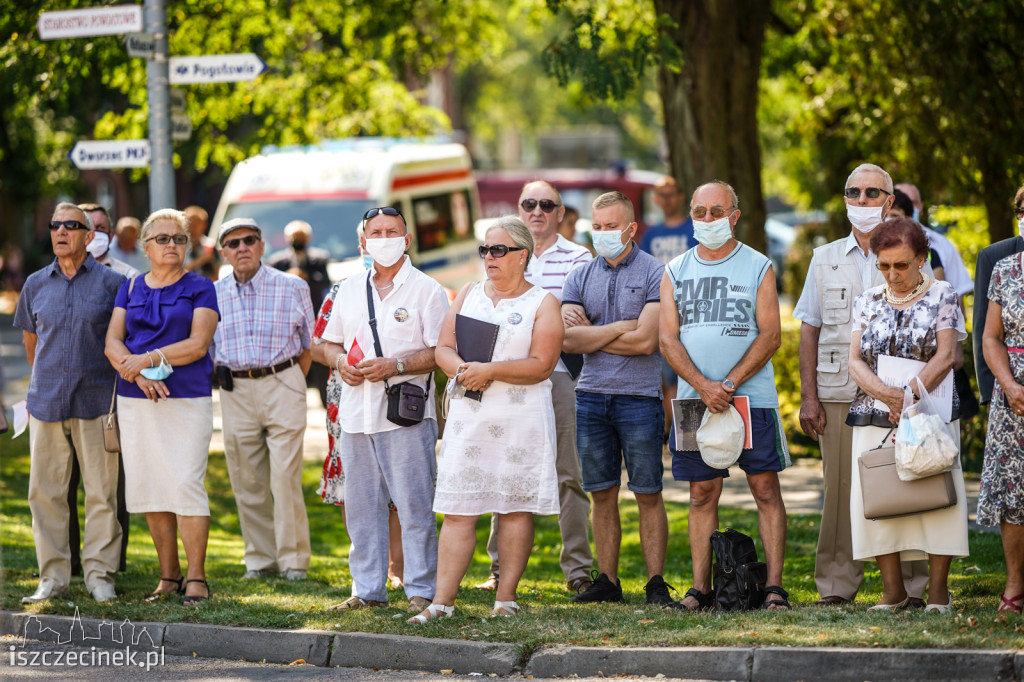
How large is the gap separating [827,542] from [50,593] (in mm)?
4352

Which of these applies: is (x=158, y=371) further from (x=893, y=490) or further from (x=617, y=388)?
(x=893, y=490)

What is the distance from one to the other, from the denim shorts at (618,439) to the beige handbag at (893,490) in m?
1.18

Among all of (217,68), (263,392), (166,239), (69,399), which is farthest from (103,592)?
(217,68)

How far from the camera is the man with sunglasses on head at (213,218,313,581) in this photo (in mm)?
8062

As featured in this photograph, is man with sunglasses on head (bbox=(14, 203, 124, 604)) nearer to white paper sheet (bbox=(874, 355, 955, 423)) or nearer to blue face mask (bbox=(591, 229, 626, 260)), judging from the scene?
blue face mask (bbox=(591, 229, 626, 260))

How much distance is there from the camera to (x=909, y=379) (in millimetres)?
6105

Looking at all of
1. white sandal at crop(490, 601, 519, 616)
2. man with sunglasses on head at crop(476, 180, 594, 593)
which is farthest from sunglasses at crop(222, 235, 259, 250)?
white sandal at crop(490, 601, 519, 616)

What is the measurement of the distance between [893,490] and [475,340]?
211cm

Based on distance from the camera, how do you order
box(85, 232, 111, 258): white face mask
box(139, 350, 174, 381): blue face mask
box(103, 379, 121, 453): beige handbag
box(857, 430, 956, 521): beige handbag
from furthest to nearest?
1. box(85, 232, 111, 258): white face mask
2. box(103, 379, 121, 453): beige handbag
3. box(139, 350, 174, 381): blue face mask
4. box(857, 430, 956, 521): beige handbag

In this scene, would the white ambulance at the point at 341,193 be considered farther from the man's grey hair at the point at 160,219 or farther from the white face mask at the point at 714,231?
the white face mask at the point at 714,231

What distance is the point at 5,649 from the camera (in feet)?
22.1

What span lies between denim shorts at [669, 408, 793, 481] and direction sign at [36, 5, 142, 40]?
16.9ft

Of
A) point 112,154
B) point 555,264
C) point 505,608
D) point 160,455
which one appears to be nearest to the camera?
point 505,608

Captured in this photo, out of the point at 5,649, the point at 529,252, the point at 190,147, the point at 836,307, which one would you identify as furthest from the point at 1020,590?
the point at 190,147
